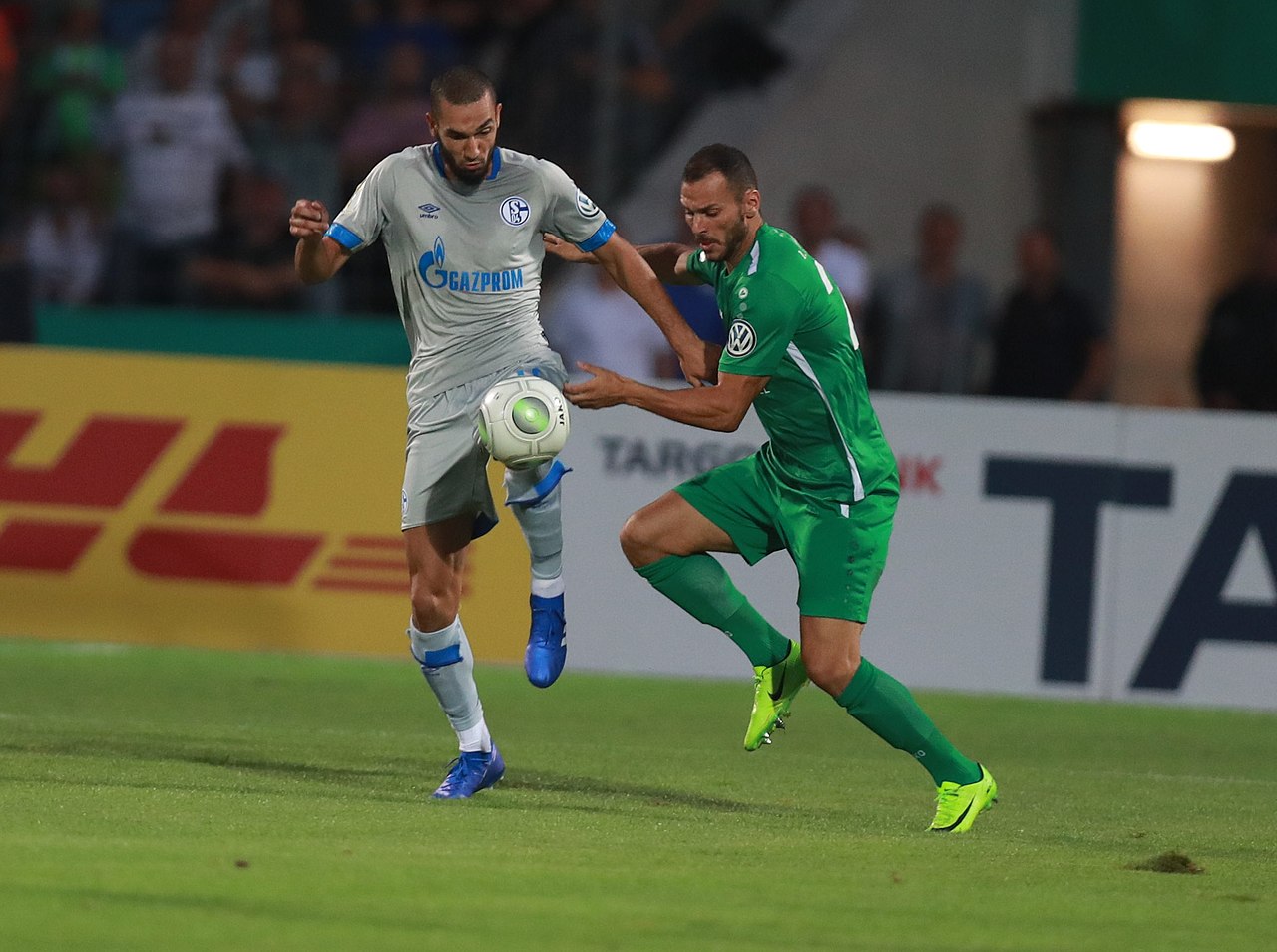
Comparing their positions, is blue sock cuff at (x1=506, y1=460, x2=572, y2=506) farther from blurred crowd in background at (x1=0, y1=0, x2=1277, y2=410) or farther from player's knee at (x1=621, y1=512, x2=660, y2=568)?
blurred crowd in background at (x1=0, y1=0, x2=1277, y2=410)

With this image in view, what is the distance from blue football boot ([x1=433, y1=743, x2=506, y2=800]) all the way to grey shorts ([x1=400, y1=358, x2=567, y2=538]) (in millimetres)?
820

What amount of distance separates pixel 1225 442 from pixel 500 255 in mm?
5320

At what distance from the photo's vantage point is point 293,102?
14.2m

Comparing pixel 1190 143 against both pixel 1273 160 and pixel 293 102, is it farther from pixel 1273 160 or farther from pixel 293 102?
pixel 293 102

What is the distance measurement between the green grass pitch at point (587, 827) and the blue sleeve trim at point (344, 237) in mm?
1806

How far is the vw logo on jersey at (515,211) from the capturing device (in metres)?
7.25

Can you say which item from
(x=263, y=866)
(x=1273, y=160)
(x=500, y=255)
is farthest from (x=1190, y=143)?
(x=263, y=866)

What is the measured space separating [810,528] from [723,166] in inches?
47.9

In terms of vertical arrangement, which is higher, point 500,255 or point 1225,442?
point 500,255

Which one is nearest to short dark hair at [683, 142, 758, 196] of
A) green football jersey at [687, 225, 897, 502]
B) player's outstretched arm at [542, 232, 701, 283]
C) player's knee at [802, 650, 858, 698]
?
green football jersey at [687, 225, 897, 502]

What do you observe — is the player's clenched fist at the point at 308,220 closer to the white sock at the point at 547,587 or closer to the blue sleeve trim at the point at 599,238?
the blue sleeve trim at the point at 599,238

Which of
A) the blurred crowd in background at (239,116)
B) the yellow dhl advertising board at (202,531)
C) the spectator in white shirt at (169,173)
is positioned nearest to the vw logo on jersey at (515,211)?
the yellow dhl advertising board at (202,531)

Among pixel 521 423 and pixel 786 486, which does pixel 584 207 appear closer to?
pixel 521 423

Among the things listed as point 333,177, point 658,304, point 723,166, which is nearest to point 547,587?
point 658,304
